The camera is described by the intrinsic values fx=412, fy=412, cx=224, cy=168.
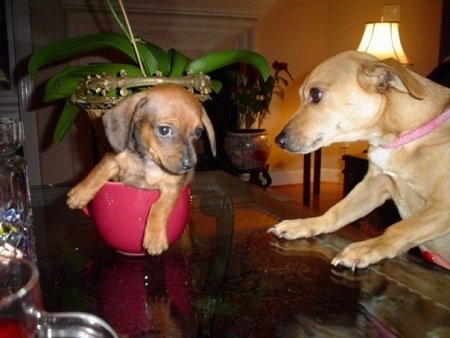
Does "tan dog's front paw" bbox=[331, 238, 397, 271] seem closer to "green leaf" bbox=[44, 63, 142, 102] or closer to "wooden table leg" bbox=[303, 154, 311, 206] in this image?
"green leaf" bbox=[44, 63, 142, 102]

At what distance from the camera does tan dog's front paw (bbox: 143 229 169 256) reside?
724 mm

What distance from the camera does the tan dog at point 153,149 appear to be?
0.76m

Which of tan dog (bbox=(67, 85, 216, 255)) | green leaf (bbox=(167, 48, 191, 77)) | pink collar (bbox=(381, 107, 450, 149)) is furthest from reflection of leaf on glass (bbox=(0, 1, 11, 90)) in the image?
pink collar (bbox=(381, 107, 450, 149))

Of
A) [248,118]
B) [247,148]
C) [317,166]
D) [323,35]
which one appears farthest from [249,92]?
[323,35]

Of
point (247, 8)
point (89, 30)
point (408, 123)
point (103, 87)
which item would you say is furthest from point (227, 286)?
point (247, 8)

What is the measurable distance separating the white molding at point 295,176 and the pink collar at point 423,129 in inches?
122

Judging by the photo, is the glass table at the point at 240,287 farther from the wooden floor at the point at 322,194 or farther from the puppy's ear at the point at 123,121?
the wooden floor at the point at 322,194

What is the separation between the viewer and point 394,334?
0.56 meters

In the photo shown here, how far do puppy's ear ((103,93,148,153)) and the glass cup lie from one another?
1.30 ft

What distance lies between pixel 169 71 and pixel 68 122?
25cm

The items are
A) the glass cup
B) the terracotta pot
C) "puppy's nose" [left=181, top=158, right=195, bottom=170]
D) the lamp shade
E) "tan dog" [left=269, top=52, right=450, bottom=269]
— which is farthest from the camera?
the terracotta pot

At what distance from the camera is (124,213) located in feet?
2.44

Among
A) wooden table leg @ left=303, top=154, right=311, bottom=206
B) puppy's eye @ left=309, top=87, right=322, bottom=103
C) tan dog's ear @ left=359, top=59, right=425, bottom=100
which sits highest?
tan dog's ear @ left=359, top=59, right=425, bottom=100

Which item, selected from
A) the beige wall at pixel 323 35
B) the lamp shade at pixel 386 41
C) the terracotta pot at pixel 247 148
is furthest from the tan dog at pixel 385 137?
the beige wall at pixel 323 35
